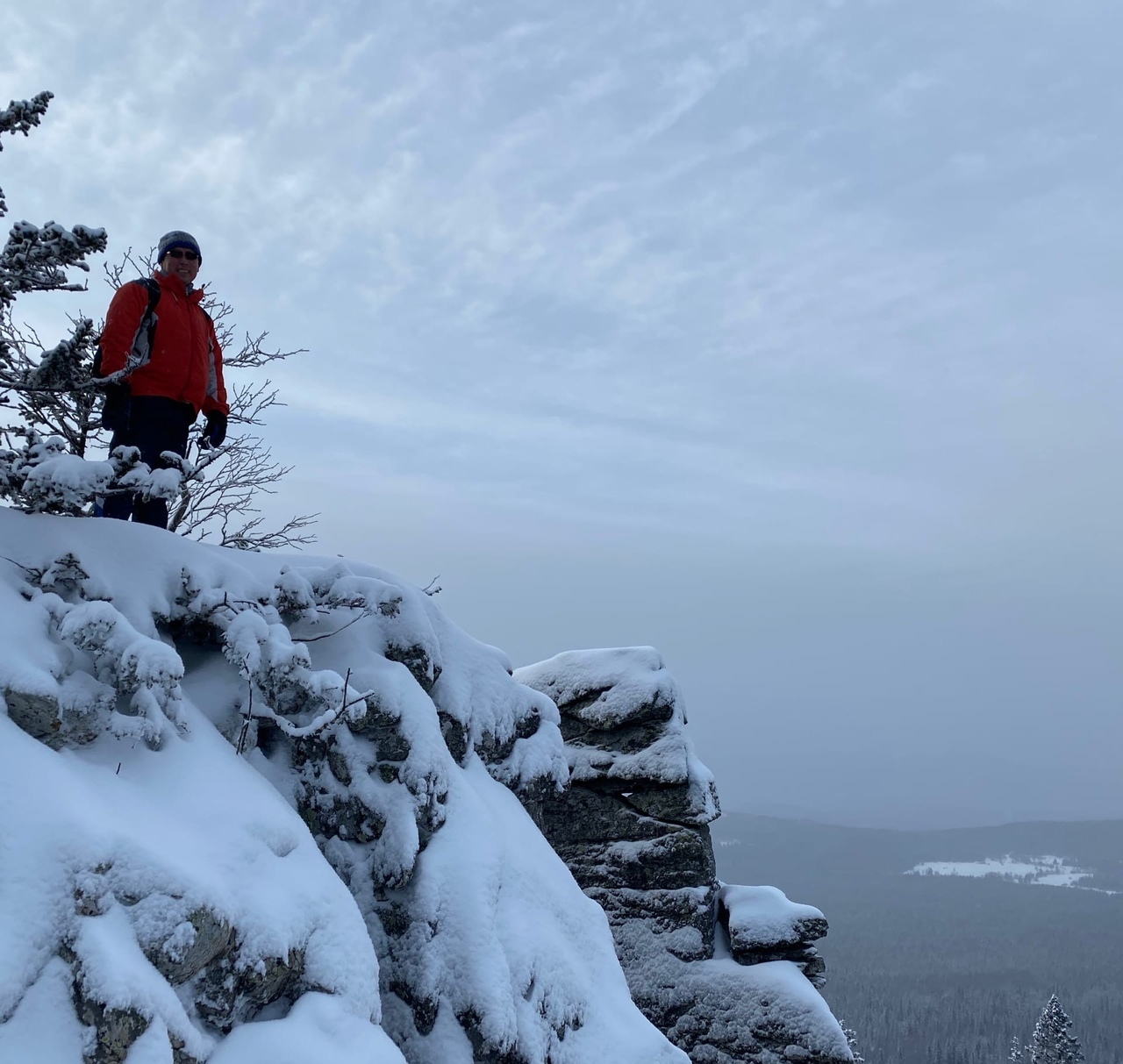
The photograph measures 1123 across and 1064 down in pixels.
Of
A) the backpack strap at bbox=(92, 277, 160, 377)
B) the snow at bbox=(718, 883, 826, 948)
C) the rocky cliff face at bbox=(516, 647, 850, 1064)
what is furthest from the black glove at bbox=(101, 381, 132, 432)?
the snow at bbox=(718, 883, 826, 948)

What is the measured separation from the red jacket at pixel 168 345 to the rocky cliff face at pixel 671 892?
11.8 m

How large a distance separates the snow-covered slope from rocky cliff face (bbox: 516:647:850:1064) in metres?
9.78

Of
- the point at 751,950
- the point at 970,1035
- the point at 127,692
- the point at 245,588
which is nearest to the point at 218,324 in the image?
the point at 245,588

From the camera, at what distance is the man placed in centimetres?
802

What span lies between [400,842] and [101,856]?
10.1 feet

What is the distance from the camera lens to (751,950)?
710 inches

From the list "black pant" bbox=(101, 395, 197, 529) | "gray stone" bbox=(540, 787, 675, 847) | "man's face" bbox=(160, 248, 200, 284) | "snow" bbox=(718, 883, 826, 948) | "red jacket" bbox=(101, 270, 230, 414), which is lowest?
"snow" bbox=(718, 883, 826, 948)

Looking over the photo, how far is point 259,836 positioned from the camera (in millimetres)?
5902

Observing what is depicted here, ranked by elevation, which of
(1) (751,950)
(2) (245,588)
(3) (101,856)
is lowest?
(1) (751,950)

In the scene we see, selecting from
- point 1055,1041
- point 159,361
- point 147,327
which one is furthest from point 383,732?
point 1055,1041

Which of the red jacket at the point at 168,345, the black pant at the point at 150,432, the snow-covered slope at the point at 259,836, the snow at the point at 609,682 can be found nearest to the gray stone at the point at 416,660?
the snow-covered slope at the point at 259,836

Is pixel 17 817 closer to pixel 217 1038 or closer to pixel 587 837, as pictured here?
pixel 217 1038

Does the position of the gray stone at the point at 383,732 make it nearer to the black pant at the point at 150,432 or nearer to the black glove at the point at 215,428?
the black pant at the point at 150,432

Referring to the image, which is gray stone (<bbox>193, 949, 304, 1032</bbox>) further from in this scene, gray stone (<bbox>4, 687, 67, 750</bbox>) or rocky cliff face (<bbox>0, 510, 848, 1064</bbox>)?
gray stone (<bbox>4, 687, 67, 750</bbox>)
